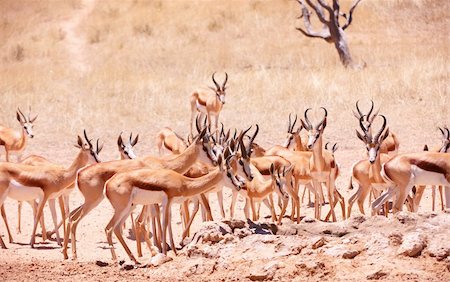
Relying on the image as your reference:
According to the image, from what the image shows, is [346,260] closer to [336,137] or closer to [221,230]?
[221,230]

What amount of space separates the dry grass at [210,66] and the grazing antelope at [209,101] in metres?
0.49

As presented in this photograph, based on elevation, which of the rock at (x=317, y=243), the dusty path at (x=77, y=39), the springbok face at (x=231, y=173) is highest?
the dusty path at (x=77, y=39)

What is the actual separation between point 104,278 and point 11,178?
3409mm

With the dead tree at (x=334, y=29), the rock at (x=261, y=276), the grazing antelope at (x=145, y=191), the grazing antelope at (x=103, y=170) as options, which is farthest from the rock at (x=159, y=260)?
the dead tree at (x=334, y=29)

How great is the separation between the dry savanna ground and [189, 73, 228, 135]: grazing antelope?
0.52 metres

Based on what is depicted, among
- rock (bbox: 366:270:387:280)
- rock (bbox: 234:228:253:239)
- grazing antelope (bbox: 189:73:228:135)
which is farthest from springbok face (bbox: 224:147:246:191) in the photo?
grazing antelope (bbox: 189:73:228:135)

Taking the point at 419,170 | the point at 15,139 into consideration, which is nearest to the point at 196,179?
the point at 419,170

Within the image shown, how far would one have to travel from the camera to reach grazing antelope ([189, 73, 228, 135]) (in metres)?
20.5

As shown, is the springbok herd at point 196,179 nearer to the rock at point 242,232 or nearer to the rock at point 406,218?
the rock at point 242,232

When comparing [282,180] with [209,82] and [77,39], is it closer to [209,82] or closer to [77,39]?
[209,82]

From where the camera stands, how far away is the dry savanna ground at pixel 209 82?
965 centimetres

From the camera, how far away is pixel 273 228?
1066 cm

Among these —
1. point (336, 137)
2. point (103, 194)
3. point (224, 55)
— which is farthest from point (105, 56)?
point (103, 194)

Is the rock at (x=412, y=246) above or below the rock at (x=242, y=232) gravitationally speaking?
above
